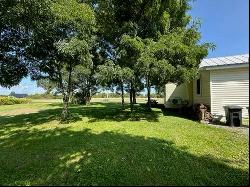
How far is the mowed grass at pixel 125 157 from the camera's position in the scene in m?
7.21

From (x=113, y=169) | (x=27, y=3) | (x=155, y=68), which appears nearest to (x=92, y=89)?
(x=155, y=68)

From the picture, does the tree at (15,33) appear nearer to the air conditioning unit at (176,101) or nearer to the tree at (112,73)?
the tree at (112,73)

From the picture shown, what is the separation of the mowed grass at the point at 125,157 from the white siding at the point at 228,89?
4.27 m

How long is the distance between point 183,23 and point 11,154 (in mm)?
14011

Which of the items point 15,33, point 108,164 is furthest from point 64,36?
point 108,164

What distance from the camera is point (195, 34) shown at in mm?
17750

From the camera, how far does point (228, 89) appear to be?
58.6ft

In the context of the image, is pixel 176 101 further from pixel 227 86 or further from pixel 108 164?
pixel 108 164

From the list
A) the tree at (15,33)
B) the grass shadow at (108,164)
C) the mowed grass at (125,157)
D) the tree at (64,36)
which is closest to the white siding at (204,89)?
the mowed grass at (125,157)

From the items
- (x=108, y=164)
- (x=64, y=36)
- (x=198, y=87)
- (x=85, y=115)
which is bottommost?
(x=108, y=164)

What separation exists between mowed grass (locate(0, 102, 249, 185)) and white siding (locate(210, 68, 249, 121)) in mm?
4268

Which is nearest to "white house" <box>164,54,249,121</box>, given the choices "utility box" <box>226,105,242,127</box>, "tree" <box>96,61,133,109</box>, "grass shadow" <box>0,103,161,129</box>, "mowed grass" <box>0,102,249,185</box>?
"utility box" <box>226,105,242,127</box>

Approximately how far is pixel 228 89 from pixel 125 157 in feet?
36.3

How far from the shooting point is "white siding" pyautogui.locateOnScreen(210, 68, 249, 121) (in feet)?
57.5
